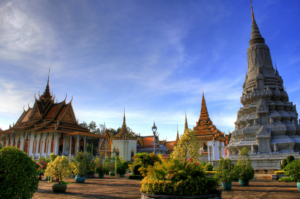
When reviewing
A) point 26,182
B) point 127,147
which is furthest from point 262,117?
point 127,147

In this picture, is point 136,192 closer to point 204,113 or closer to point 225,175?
point 225,175

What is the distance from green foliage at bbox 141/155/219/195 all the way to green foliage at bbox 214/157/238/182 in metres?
3.62

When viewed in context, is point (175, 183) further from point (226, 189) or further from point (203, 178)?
point (226, 189)

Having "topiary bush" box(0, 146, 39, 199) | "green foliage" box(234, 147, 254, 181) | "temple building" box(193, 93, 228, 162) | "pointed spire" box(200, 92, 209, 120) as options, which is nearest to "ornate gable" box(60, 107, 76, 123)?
"temple building" box(193, 93, 228, 162)

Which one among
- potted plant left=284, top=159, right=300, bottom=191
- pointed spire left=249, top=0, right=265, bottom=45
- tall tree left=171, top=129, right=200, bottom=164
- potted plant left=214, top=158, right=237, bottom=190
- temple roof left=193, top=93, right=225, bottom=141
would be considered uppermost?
pointed spire left=249, top=0, right=265, bottom=45

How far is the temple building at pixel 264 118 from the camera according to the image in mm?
19422

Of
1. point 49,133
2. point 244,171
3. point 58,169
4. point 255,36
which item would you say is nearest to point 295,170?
point 244,171

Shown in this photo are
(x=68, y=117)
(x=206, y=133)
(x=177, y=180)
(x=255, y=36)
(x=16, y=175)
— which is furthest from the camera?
(x=206, y=133)

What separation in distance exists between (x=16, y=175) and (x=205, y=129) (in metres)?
38.2

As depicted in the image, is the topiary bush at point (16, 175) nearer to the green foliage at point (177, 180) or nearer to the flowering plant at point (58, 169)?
the green foliage at point (177, 180)

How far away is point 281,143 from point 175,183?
16822 mm

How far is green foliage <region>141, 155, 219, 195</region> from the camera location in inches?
257

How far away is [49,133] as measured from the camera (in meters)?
35.7

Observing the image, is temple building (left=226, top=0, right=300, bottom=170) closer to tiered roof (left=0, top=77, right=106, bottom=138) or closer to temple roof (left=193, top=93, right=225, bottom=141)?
temple roof (left=193, top=93, right=225, bottom=141)
